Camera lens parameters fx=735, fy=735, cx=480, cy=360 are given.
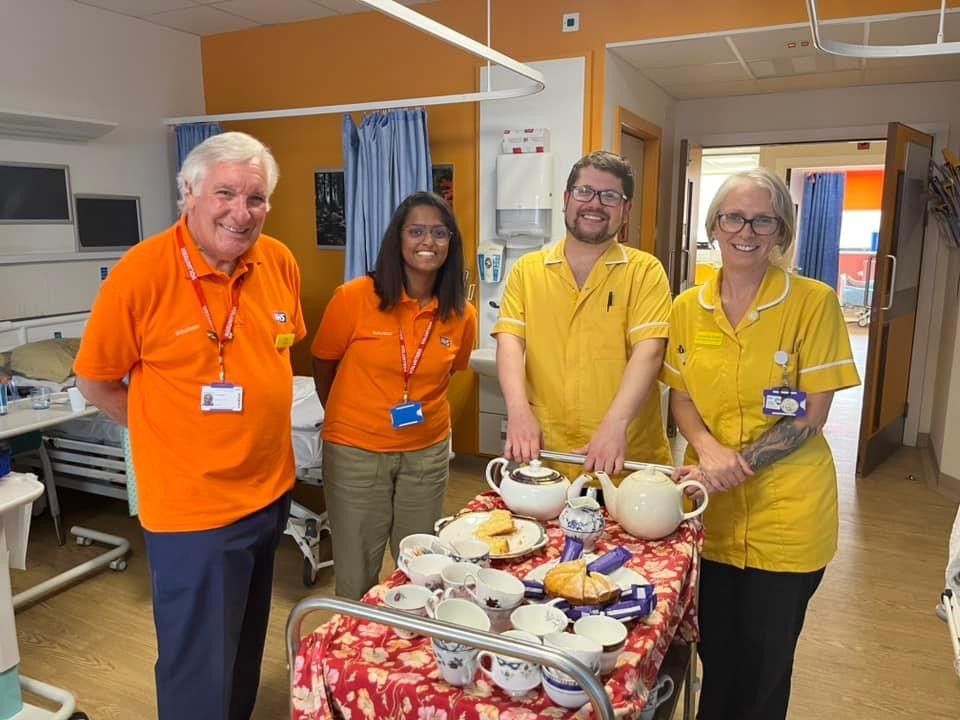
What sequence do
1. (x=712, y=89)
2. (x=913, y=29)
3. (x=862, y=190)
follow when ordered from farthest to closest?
1. (x=862, y=190)
2. (x=712, y=89)
3. (x=913, y=29)

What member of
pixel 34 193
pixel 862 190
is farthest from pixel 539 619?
pixel 862 190

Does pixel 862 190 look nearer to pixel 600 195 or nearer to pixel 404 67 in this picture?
pixel 404 67

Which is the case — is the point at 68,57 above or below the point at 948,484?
above

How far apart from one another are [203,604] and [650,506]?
1.04 metres

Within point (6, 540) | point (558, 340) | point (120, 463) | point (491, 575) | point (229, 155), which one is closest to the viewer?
point (491, 575)

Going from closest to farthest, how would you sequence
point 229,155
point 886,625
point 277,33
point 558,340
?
point 229,155
point 558,340
point 886,625
point 277,33

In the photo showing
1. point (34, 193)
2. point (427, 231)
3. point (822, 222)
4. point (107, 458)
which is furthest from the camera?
point (822, 222)

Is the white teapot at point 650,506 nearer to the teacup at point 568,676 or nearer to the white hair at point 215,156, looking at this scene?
the teacup at point 568,676

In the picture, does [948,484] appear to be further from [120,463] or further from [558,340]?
[120,463]

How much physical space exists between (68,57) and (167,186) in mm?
947

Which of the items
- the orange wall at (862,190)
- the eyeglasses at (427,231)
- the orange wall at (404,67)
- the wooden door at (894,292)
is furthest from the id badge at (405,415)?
the orange wall at (862,190)

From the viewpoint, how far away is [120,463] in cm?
333

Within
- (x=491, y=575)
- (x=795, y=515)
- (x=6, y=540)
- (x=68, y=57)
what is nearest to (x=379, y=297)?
(x=491, y=575)

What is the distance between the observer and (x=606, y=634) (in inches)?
42.9
